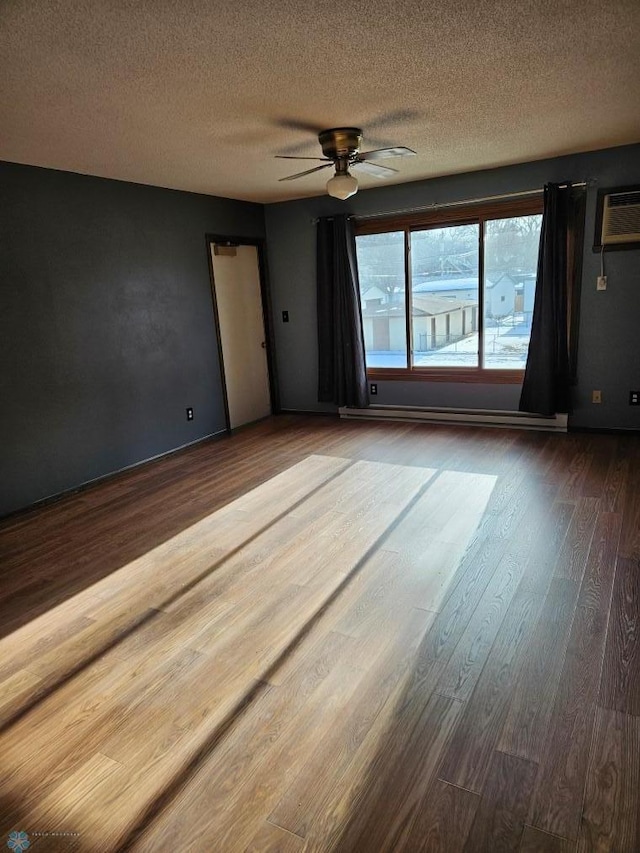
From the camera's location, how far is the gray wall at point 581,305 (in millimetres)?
4504

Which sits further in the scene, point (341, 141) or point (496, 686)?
point (341, 141)

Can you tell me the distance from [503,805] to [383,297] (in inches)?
195

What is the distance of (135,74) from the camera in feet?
7.63

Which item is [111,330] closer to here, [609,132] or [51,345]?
[51,345]

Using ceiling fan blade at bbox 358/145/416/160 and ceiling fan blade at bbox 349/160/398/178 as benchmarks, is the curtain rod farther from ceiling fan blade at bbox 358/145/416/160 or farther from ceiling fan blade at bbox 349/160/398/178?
ceiling fan blade at bbox 358/145/416/160

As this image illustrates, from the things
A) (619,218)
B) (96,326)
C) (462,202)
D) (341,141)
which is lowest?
(96,326)

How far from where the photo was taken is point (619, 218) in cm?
439

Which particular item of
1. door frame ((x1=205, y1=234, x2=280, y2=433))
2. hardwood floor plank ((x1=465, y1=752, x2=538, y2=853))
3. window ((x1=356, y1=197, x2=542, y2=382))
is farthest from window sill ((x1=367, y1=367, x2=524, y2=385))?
hardwood floor plank ((x1=465, y1=752, x2=538, y2=853))

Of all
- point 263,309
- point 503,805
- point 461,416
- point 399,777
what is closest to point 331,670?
point 399,777

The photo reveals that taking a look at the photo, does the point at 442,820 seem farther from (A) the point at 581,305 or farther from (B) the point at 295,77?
(A) the point at 581,305

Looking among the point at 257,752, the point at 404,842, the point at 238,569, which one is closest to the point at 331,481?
the point at 238,569

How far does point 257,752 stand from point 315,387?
15.9 ft

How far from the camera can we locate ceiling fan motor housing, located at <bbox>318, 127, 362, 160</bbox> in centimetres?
330

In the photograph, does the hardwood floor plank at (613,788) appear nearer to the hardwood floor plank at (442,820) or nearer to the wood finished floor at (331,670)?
the wood finished floor at (331,670)
